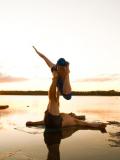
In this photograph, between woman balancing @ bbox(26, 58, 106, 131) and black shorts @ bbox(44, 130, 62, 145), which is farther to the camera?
woman balancing @ bbox(26, 58, 106, 131)

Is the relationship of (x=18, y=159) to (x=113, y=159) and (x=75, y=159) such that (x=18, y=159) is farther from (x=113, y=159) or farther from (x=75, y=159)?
(x=113, y=159)

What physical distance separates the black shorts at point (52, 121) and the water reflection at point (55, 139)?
273 mm

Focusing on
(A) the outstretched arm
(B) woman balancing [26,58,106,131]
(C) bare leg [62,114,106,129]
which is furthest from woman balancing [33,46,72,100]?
(C) bare leg [62,114,106,129]

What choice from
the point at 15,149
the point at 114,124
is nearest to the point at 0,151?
the point at 15,149

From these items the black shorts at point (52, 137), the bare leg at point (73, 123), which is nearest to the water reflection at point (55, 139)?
the black shorts at point (52, 137)

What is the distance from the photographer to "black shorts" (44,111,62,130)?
438 inches

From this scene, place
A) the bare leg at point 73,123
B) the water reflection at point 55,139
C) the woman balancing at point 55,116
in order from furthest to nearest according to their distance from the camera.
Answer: the bare leg at point 73,123, the woman balancing at point 55,116, the water reflection at point 55,139

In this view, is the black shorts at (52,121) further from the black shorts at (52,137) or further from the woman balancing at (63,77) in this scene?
the woman balancing at (63,77)

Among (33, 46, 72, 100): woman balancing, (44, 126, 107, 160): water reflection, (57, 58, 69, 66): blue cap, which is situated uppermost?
(57, 58, 69, 66): blue cap

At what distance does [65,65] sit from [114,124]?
18.7 feet

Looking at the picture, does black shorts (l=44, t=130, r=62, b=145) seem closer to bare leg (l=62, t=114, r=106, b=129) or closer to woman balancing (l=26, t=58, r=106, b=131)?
woman balancing (l=26, t=58, r=106, b=131)

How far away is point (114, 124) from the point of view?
47.5 feet

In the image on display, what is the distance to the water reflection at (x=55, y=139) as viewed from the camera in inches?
305

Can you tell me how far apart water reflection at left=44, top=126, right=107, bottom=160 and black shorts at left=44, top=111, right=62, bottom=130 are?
27cm
